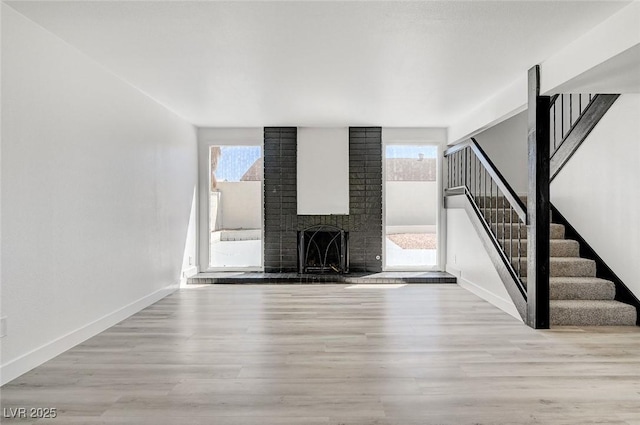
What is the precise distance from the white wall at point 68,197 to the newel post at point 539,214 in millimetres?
3955

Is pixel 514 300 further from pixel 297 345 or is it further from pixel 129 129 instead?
pixel 129 129

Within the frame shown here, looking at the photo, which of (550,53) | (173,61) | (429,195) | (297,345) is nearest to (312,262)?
(429,195)

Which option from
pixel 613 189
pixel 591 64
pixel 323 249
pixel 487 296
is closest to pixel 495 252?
pixel 487 296

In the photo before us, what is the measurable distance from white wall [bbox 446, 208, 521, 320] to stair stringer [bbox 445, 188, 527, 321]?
5.0 inches

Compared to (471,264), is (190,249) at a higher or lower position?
higher

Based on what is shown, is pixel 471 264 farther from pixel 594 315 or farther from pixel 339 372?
pixel 339 372

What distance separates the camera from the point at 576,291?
4.35 m

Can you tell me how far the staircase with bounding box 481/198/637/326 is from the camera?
4043 millimetres

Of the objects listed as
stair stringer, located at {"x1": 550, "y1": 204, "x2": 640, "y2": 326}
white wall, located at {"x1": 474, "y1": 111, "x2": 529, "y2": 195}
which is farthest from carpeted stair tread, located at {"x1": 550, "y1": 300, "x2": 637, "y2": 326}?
white wall, located at {"x1": 474, "y1": 111, "x2": 529, "y2": 195}

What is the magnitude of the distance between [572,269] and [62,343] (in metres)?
4.91

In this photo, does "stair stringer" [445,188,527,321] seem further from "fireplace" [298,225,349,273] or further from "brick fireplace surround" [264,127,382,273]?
"fireplace" [298,225,349,273]

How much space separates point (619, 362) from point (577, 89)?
2.32 metres

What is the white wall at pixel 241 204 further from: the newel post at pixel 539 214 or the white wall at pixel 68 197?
the newel post at pixel 539 214

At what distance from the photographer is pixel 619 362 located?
306 centimetres
